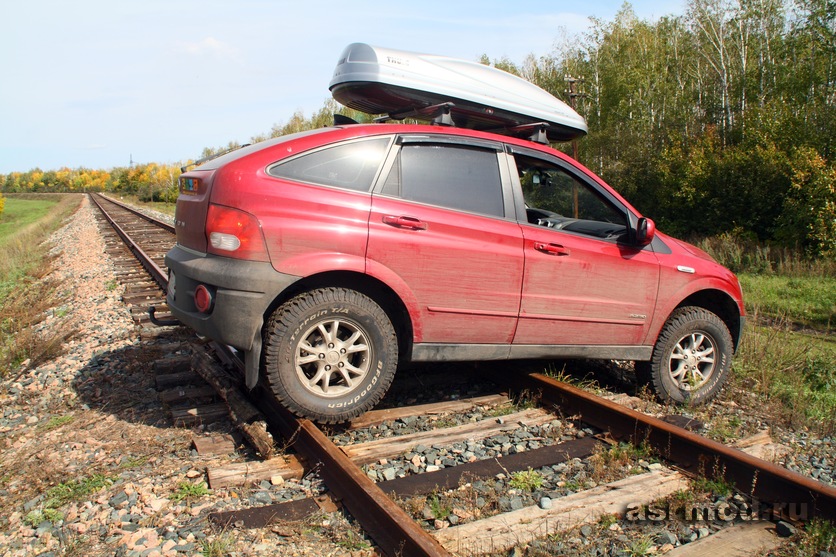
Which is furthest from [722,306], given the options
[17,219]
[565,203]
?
[17,219]

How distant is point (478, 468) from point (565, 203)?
2.52 meters

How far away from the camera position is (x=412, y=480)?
149 inches

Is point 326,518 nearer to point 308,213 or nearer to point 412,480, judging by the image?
point 412,480

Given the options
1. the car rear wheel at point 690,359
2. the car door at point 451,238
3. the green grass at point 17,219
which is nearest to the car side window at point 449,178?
the car door at point 451,238

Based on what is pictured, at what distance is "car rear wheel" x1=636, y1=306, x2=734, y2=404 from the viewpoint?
17.8 feet

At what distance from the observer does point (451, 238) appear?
455 centimetres

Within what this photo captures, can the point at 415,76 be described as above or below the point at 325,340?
above

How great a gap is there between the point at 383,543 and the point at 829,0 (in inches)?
1317

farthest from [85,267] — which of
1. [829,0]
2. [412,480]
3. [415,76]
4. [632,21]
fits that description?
[632,21]

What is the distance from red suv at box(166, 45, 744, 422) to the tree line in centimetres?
1877

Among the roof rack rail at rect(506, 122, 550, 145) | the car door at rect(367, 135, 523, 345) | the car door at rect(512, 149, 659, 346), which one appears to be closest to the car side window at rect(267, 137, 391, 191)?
the car door at rect(367, 135, 523, 345)

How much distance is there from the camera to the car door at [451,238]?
4.42 m

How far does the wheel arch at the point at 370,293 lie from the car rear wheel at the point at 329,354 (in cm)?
14

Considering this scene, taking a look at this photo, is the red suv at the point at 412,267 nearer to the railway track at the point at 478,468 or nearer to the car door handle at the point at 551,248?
the car door handle at the point at 551,248
